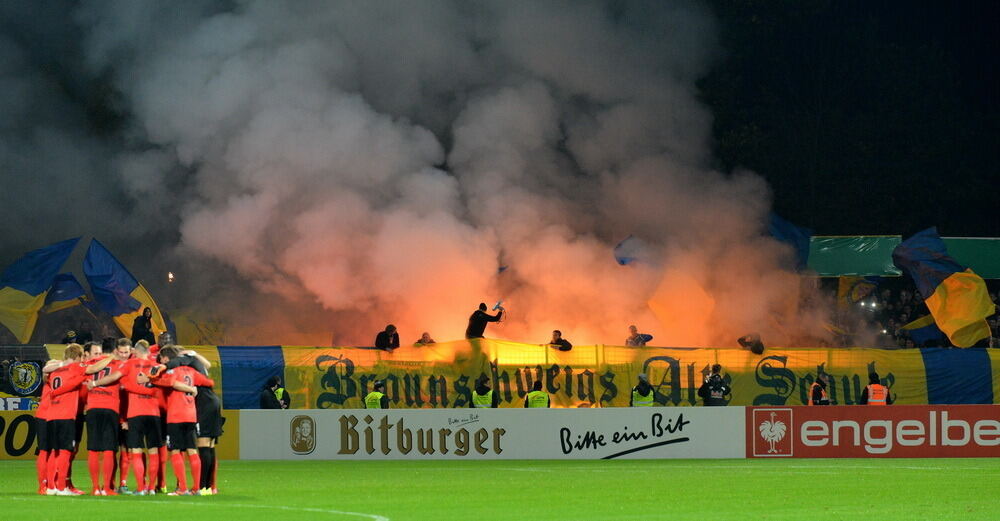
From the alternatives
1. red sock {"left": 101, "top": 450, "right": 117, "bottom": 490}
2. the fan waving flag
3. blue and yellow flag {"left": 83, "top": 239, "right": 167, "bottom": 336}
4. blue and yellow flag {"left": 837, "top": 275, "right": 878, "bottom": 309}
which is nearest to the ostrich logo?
the fan waving flag

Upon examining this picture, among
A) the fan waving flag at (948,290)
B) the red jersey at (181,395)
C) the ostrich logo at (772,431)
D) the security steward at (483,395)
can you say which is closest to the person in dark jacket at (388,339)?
the security steward at (483,395)

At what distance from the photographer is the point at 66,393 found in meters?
18.2

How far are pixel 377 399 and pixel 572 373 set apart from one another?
12.8 ft

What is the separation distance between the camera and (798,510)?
15102 mm

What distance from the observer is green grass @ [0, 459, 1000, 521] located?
14641 mm

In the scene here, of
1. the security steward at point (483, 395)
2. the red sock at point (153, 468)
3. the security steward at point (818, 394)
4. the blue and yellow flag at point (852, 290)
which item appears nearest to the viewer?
the red sock at point (153, 468)

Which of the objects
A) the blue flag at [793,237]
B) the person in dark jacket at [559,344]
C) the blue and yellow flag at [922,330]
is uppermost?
the blue flag at [793,237]

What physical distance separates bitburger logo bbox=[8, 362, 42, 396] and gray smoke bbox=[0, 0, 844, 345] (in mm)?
8088

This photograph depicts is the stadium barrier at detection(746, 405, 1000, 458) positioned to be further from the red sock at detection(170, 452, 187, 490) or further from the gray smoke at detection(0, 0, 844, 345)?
the red sock at detection(170, 452, 187, 490)

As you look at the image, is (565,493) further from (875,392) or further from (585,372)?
(875,392)

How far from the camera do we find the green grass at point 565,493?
14.6 m

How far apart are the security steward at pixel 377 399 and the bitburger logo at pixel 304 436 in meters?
1.49

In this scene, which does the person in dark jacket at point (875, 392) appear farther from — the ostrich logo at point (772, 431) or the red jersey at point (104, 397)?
the red jersey at point (104, 397)

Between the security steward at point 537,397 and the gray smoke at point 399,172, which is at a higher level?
the gray smoke at point 399,172
